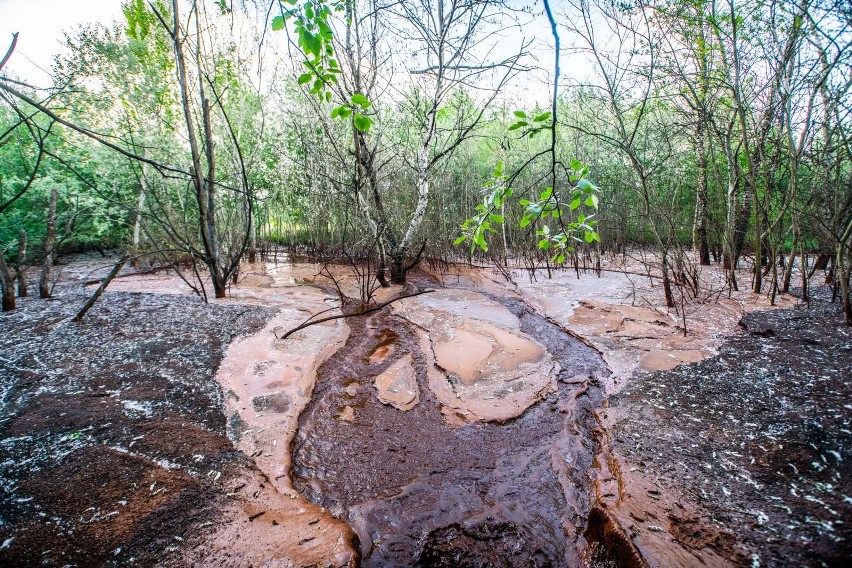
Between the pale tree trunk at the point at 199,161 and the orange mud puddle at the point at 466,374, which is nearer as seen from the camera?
the orange mud puddle at the point at 466,374

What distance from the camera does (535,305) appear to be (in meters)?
5.37

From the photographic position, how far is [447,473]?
85.4 inches

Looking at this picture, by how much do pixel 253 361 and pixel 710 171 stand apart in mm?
9107

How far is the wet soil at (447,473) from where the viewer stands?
171 centimetres

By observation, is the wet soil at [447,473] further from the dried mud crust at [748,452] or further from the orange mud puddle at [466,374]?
the dried mud crust at [748,452]

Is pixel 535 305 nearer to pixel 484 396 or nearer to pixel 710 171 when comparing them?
pixel 484 396

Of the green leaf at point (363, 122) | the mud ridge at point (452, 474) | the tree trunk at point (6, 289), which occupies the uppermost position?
the green leaf at point (363, 122)

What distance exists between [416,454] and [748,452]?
5.79 ft

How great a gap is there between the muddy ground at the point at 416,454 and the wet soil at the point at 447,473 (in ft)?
0.04

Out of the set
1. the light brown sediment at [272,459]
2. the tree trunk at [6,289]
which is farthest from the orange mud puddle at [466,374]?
the tree trunk at [6,289]

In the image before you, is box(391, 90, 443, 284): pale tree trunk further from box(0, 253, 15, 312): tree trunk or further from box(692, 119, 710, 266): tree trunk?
box(0, 253, 15, 312): tree trunk

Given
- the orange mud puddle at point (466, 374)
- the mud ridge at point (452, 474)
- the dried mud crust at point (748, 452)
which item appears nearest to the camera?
the dried mud crust at point (748, 452)

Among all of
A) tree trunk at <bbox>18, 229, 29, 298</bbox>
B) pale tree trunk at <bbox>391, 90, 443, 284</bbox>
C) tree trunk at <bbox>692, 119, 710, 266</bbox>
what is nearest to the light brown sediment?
pale tree trunk at <bbox>391, 90, 443, 284</bbox>

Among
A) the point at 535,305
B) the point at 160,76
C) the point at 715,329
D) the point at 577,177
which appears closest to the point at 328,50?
the point at 577,177
